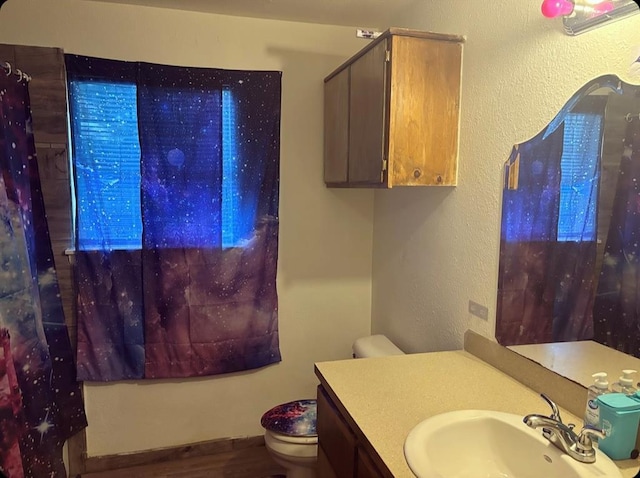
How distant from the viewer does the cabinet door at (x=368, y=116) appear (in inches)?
75.0

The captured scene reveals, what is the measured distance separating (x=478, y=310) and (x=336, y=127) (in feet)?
3.80

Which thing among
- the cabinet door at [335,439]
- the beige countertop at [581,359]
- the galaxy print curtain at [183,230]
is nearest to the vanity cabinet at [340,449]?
the cabinet door at [335,439]

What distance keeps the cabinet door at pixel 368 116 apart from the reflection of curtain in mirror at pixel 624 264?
848mm

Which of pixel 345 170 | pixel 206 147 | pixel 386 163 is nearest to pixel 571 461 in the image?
pixel 386 163

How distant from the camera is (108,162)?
7.82 ft

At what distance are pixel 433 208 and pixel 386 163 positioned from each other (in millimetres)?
428

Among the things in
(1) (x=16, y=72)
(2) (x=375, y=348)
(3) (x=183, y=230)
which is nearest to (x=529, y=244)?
(2) (x=375, y=348)

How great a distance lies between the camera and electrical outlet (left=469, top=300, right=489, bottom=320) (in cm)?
182

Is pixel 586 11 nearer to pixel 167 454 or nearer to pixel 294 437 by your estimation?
pixel 294 437

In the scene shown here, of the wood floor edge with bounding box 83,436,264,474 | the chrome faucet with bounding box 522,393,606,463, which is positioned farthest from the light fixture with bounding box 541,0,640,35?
the wood floor edge with bounding box 83,436,264,474

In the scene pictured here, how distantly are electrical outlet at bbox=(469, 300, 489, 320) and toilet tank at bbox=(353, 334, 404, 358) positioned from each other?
1.89 feet

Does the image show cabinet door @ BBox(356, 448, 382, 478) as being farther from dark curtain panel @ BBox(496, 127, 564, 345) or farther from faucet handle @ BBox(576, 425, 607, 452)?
dark curtain panel @ BBox(496, 127, 564, 345)

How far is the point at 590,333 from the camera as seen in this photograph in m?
1.37

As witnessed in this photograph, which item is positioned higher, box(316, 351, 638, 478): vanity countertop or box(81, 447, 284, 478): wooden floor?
box(316, 351, 638, 478): vanity countertop
